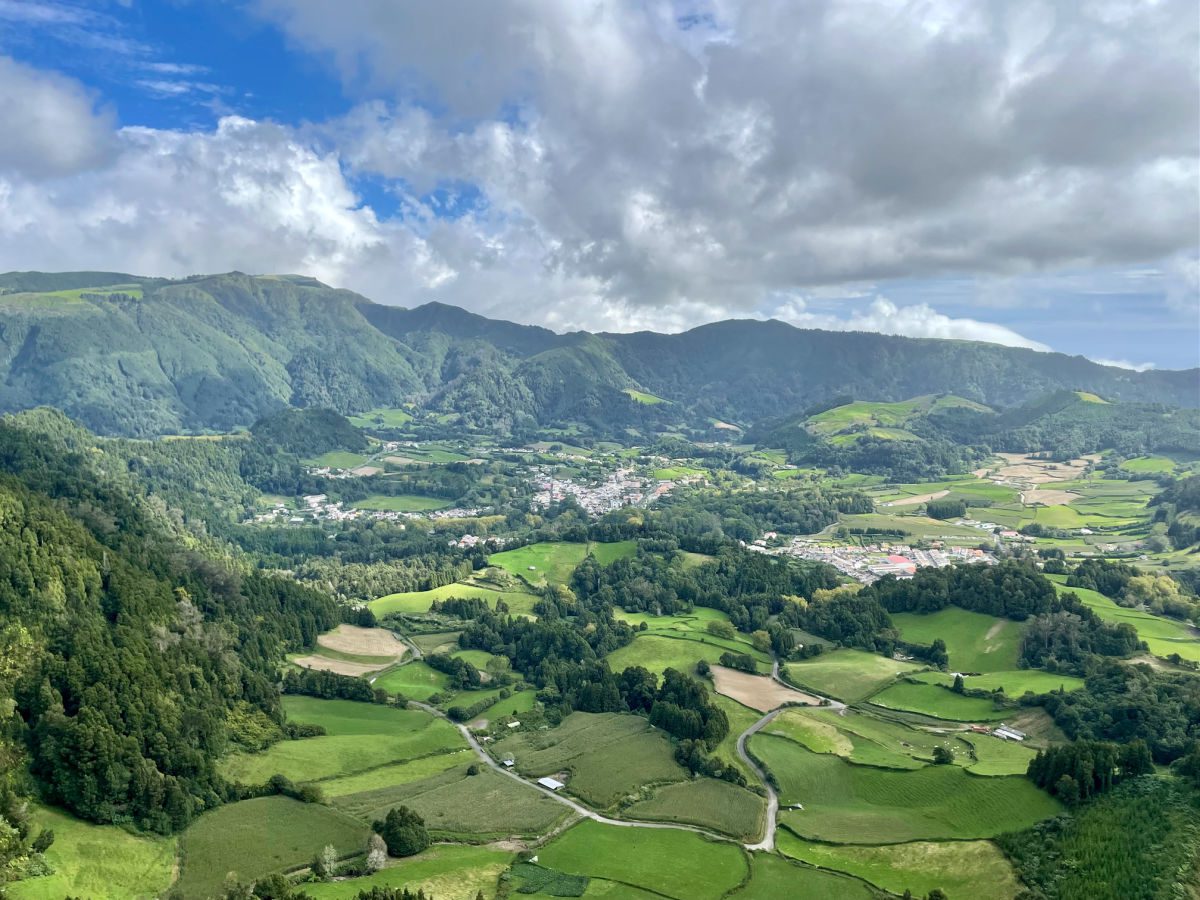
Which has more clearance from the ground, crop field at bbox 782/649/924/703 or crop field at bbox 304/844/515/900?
crop field at bbox 782/649/924/703

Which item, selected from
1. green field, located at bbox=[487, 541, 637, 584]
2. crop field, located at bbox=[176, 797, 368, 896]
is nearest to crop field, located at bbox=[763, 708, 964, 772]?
crop field, located at bbox=[176, 797, 368, 896]

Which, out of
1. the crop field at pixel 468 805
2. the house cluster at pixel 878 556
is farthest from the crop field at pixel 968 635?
the crop field at pixel 468 805

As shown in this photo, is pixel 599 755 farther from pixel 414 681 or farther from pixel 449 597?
pixel 449 597

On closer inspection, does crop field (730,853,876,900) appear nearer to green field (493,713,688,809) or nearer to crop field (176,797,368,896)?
green field (493,713,688,809)

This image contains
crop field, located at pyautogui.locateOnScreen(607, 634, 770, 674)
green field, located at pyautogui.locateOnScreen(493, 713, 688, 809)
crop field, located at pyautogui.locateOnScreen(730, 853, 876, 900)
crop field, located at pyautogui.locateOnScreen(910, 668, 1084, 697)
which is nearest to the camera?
crop field, located at pyautogui.locateOnScreen(730, 853, 876, 900)

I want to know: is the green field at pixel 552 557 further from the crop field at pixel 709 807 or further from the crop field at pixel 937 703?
the crop field at pixel 709 807

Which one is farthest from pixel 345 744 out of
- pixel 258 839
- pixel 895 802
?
pixel 895 802
